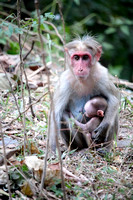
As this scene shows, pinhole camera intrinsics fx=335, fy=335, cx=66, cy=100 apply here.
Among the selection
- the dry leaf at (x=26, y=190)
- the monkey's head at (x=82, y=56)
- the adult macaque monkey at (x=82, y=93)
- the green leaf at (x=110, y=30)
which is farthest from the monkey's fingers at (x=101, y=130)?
the green leaf at (x=110, y=30)

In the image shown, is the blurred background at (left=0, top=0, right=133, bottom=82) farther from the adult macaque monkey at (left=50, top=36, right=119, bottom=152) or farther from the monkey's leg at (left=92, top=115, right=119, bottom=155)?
the monkey's leg at (left=92, top=115, right=119, bottom=155)

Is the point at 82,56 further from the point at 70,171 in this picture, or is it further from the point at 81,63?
the point at 70,171

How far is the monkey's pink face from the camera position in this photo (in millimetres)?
5645

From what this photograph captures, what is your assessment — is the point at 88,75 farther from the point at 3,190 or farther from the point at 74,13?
the point at 74,13

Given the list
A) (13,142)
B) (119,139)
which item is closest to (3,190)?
(13,142)

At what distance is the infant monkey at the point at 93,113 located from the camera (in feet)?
18.6

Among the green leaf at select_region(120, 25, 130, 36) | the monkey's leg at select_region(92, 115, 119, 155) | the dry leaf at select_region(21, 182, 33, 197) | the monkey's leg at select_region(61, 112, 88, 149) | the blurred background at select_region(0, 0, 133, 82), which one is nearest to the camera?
the dry leaf at select_region(21, 182, 33, 197)

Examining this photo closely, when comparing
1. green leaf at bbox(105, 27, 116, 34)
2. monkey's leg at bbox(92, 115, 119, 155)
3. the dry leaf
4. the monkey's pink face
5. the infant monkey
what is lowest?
the dry leaf

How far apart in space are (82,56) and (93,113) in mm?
997

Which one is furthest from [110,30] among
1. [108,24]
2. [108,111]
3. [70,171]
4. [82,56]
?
[70,171]

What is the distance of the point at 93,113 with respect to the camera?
575 centimetres

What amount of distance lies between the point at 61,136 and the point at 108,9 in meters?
9.37

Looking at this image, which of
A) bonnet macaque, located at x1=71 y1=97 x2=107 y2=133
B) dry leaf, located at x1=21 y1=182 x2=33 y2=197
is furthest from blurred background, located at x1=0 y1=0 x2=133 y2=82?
dry leaf, located at x1=21 y1=182 x2=33 y2=197

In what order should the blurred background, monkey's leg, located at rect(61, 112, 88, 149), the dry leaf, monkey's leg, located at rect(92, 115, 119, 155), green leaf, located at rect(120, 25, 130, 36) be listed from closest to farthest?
1. the dry leaf
2. monkey's leg, located at rect(92, 115, 119, 155)
3. monkey's leg, located at rect(61, 112, 88, 149)
4. the blurred background
5. green leaf, located at rect(120, 25, 130, 36)
